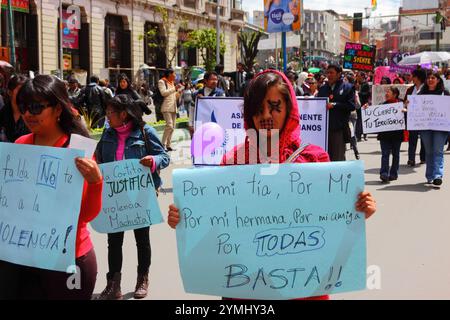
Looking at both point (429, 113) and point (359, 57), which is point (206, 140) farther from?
point (359, 57)

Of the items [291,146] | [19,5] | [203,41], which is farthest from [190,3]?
[291,146]

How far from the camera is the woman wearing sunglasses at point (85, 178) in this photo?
9.78 feet

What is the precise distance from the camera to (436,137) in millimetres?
10398

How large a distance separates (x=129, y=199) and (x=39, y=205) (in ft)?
5.76

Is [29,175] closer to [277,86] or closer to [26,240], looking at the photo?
[26,240]

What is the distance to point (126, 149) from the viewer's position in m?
4.89

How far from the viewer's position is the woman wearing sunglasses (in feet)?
9.78

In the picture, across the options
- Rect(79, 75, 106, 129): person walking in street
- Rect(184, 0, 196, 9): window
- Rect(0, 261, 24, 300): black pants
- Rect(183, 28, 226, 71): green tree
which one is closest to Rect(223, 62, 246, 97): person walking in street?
Rect(79, 75, 106, 129): person walking in street

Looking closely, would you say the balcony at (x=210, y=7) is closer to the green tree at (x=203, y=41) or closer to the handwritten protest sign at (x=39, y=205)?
the green tree at (x=203, y=41)

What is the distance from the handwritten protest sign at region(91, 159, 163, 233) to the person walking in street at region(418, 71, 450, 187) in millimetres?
6461

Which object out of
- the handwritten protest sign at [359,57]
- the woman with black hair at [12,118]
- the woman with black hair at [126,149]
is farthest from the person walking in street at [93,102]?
the handwritten protest sign at [359,57]

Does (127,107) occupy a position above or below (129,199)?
above

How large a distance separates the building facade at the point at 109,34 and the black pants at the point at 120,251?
94.5ft
